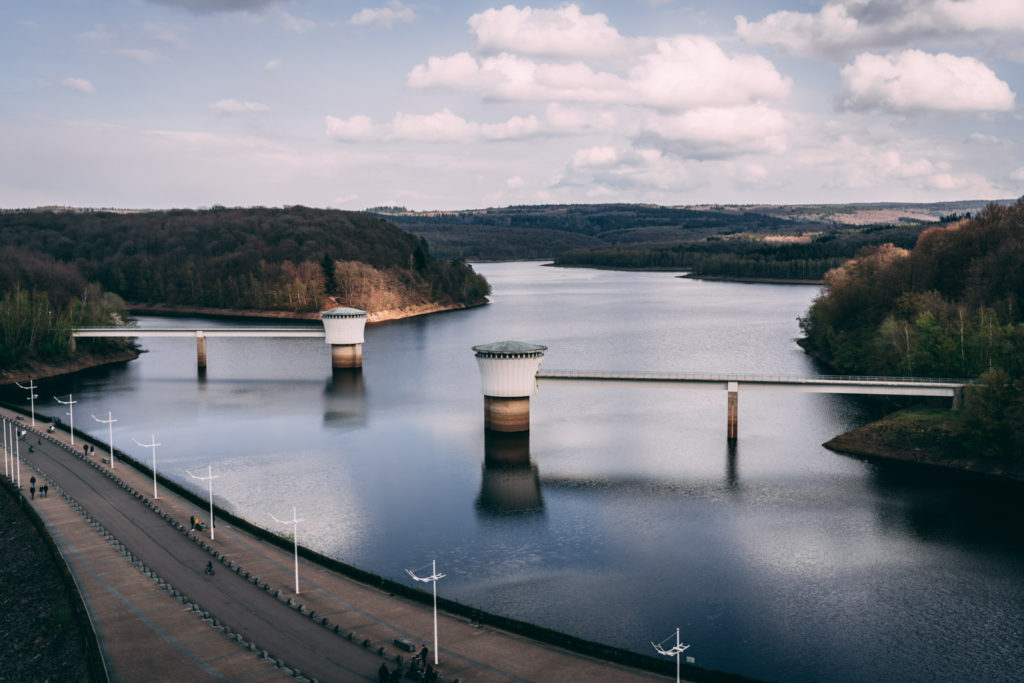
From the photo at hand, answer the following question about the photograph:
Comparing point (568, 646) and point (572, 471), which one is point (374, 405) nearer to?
point (572, 471)

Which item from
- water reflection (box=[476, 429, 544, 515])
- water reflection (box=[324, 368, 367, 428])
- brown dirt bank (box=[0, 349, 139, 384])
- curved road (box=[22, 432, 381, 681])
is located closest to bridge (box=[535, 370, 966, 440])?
water reflection (box=[476, 429, 544, 515])

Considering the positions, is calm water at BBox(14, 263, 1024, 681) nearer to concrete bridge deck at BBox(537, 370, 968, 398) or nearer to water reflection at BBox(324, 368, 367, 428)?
water reflection at BBox(324, 368, 367, 428)

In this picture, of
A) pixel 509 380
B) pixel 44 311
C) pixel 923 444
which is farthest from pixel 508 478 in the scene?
pixel 44 311

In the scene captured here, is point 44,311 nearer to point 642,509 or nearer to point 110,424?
point 110,424

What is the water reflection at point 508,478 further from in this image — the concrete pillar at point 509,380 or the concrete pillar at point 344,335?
the concrete pillar at point 344,335

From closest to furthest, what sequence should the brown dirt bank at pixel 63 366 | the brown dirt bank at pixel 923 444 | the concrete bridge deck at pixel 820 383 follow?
the brown dirt bank at pixel 923 444
the concrete bridge deck at pixel 820 383
the brown dirt bank at pixel 63 366

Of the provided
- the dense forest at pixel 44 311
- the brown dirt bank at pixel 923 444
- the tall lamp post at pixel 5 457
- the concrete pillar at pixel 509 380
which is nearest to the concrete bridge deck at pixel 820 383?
the brown dirt bank at pixel 923 444
